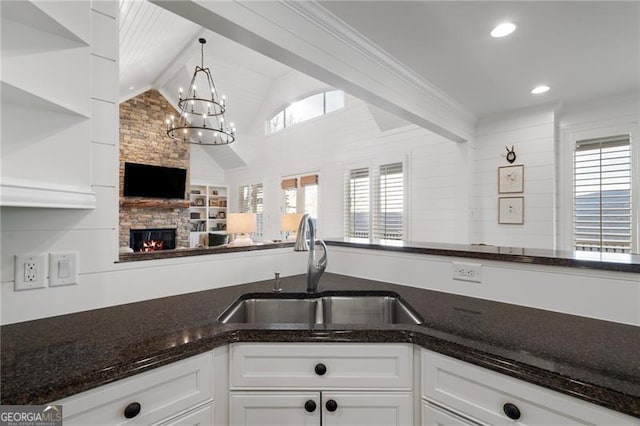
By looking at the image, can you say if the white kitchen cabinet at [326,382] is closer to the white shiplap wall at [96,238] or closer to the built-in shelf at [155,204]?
→ the white shiplap wall at [96,238]

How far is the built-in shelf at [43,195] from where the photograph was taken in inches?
34.8

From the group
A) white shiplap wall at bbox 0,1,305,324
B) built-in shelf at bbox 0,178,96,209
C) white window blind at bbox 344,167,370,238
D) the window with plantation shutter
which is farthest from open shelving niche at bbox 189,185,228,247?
built-in shelf at bbox 0,178,96,209

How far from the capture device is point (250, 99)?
710 cm

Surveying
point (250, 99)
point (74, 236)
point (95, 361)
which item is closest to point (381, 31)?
point (74, 236)

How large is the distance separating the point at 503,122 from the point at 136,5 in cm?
456

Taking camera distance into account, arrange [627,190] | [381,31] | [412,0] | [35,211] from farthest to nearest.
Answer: [627,190] → [381,31] → [412,0] → [35,211]

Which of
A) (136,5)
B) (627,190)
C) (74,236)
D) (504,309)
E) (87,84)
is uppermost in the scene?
(136,5)

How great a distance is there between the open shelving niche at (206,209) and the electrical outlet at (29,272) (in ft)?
23.8

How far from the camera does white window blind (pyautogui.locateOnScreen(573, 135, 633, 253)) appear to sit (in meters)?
3.28

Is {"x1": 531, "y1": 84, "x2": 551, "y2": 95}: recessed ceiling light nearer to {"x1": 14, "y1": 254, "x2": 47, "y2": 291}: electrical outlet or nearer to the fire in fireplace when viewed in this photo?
{"x1": 14, "y1": 254, "x2": 47, "y2": 291}: electrical outlet

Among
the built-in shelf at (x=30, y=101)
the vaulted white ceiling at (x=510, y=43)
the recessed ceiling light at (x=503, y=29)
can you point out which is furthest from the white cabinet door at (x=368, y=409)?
the recessed ceiling light at (x=503, y=29)

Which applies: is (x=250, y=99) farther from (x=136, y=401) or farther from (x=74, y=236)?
(x=136, y=401)

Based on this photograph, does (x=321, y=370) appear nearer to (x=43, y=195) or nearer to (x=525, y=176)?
(x=43, y=195)

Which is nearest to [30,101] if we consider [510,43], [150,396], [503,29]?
[150,396]
